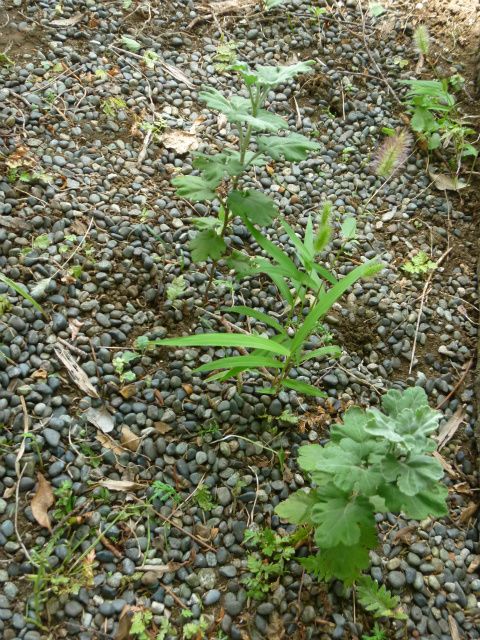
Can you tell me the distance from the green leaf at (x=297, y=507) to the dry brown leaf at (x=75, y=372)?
64 cm

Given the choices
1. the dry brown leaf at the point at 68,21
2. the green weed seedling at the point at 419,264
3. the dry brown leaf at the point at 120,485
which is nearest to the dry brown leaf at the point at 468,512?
the green weed seedling at the point at 419,264

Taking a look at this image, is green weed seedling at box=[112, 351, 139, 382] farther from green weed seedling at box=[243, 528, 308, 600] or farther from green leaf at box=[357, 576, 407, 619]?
green leaf at box=[357, 576, 407, 619]

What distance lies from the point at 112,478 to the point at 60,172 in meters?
1.14

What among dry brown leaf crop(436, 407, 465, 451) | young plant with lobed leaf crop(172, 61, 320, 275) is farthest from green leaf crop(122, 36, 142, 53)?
dry brown leaf crop(436, 407, 465, 451)

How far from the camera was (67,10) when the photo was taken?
110 inches

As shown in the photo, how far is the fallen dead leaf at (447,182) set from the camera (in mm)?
2723

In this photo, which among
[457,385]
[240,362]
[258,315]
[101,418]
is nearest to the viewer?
[240,362]

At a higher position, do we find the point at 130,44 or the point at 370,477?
the point at 130,44

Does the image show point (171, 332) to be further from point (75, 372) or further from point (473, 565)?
point (473, 565)

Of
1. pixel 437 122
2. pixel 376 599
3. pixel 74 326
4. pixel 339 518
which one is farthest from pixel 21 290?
pixel 437 122

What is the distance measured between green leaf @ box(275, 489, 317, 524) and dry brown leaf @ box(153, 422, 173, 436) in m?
0.41

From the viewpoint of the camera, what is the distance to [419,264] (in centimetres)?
248

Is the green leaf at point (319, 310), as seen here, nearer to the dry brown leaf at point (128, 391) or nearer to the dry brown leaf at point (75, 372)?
the dry brown leaf at point (128, 391)

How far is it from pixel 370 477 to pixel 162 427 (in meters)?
0.72
